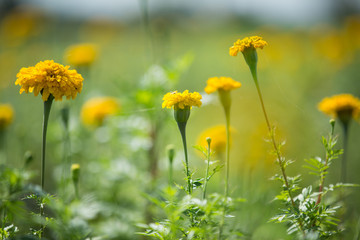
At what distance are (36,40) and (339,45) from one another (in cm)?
552

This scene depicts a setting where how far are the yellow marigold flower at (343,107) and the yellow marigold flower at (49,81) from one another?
1094mm

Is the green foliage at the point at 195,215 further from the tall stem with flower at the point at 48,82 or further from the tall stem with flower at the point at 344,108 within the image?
the tall stem with flower at the point at 344,108

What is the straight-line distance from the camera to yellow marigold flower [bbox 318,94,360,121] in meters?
1.50

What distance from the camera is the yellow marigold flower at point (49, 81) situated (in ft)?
3.68

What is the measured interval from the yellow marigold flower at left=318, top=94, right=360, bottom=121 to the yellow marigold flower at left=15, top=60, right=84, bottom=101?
3.59 ft

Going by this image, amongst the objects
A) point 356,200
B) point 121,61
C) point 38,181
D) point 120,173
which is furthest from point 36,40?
point 356,200

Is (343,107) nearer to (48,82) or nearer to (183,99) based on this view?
(183,99)

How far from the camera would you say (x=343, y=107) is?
4.97 ft

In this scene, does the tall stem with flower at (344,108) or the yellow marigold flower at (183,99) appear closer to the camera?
the yellow marigold flower at (183,99)

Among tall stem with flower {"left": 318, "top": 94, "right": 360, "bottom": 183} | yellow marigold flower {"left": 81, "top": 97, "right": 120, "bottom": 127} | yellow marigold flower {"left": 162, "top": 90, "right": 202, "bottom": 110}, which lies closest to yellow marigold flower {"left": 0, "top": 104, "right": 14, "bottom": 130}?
yellow marigold flower {"left": 81, "top": 97, "right": 120, "bottom": 127}

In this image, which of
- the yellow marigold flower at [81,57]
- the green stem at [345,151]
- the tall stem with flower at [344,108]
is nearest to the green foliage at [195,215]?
the green stem at [345,151]

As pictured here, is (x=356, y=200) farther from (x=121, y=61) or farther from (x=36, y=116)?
(x=121, y=61)

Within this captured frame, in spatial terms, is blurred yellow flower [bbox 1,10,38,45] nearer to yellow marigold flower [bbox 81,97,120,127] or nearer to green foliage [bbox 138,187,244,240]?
yellow marigold flower [bbox 81,97,120,127]

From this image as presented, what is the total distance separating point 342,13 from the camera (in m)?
8.46
